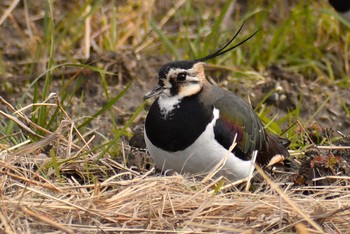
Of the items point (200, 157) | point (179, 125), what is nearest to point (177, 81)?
point (179, 125)

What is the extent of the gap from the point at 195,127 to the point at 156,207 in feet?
2.03

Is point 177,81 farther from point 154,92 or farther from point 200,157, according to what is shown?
point 200,157

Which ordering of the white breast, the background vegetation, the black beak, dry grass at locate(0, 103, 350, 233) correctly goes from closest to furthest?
1. dry grass at locate(0, 103, 350, 233)
2. the background vegetation
3. the white breast
4. the black beak

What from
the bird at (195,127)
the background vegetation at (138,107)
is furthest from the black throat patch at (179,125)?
the background vegetation at (138,107)

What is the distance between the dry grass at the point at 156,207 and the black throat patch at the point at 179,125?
0.61 ft

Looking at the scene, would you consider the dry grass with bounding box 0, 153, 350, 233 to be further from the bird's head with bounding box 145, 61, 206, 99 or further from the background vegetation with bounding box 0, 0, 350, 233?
the bird's head with bounding box 145, 61, 206, 99

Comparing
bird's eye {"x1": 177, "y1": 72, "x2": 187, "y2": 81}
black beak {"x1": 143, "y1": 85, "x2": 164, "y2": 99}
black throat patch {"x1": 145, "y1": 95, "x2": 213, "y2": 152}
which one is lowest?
black throat patch {"x1": 145, "y1": 95, "x2": 213, "y2": 152}

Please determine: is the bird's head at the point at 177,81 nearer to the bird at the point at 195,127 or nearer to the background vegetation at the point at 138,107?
the bird at the point at 195,127

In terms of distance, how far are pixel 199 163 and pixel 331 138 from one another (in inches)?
52.6

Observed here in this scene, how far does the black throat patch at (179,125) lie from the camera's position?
4.43m

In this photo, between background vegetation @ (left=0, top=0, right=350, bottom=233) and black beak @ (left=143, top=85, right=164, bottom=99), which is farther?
black beak @ (left=143, top=85, right=164, bottom=99)

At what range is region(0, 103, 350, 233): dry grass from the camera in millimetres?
3762

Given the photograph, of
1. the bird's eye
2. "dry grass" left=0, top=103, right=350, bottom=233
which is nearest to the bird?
the bird's eye

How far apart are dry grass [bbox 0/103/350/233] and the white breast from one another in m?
0.10
